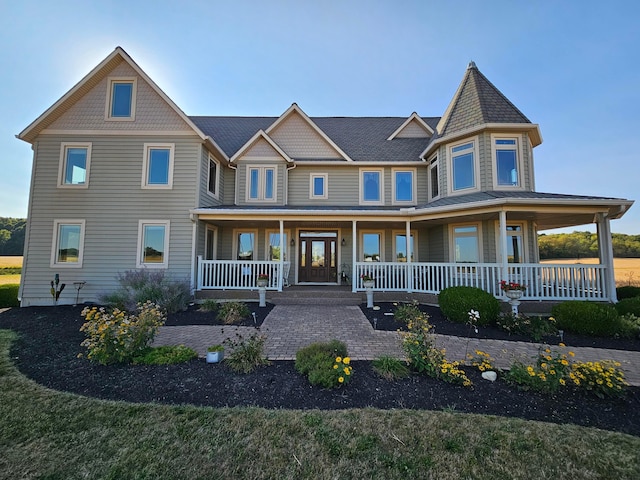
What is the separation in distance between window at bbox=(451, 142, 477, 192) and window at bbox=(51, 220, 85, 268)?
14482mm

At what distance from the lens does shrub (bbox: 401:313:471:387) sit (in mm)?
3942

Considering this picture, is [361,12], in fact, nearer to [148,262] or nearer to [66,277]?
[148,262]

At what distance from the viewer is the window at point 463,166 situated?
1016cm

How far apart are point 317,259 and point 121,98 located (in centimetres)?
1030

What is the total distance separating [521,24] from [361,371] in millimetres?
13611

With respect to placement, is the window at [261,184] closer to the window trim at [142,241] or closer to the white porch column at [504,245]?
the window trim at [142,241]

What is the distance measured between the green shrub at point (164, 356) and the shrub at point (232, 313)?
249 centimetres

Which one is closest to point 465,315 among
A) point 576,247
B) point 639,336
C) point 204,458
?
point 639,336

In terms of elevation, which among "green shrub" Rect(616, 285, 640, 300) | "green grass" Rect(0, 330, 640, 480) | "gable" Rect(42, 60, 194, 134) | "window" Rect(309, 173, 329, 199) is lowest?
"green grass" Rect(0, 330, 640, 480)

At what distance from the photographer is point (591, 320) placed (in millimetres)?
6445

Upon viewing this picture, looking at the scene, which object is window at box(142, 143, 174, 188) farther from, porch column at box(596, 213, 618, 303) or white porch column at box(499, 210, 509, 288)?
porch column at box(596, 213, 618, 303)

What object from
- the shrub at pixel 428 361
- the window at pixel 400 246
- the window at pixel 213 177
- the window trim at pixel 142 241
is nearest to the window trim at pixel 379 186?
the window at pixel 400 246

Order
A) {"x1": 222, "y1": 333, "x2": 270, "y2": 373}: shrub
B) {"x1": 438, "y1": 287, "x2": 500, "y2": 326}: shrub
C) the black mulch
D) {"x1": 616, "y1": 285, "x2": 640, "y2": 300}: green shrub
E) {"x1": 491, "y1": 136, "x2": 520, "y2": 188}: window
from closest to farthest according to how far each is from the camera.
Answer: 1. the black mulch
2. {"x1": 222, "y1": 333, "x2": 270, "y2": 373}: shrub
3. {"x1": 438, "y1": 287, "x2": 500, "y2": 326}: shrub
4. {"x1": 616, "y1": 285, "x2": 640, "y2": 300}: green shrub
5. {"x1": 491, "y1": 136, "x2": 520, "y2": 188}: window

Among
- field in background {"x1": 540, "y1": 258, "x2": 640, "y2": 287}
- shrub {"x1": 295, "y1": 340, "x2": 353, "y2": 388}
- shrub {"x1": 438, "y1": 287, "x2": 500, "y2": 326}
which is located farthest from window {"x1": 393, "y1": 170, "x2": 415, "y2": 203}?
shrub {"x1": 295, "y1": 340, "x2": 353, "y2": 388}
